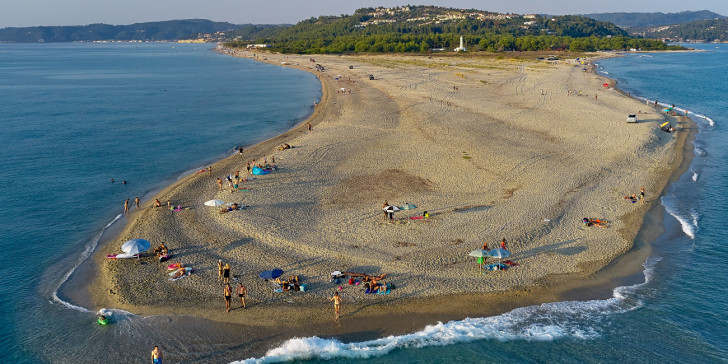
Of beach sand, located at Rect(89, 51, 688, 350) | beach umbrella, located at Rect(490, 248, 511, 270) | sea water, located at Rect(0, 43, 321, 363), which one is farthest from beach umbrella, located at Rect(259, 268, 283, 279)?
beach umbrella, located at Rect(490, 248, 511, 270)

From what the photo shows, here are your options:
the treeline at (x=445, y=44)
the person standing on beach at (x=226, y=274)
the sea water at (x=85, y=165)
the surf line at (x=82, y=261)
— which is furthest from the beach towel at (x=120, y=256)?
the treeline at (x=445, y=44)

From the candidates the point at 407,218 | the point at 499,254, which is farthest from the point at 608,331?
the point at 407,218

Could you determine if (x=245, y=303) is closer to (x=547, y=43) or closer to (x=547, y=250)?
(x=547, y=250)

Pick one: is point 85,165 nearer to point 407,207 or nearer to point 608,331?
point 407,207

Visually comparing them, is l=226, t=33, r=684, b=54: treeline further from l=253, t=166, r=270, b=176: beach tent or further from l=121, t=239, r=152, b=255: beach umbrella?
l=121, t=239, r=152, b=255: beach umbrella

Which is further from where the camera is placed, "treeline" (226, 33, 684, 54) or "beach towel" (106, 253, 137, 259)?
"treeline" (226, 33, 684, 54)

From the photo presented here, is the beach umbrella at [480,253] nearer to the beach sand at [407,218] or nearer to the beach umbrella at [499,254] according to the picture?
the beach umbrella at [499,254]
